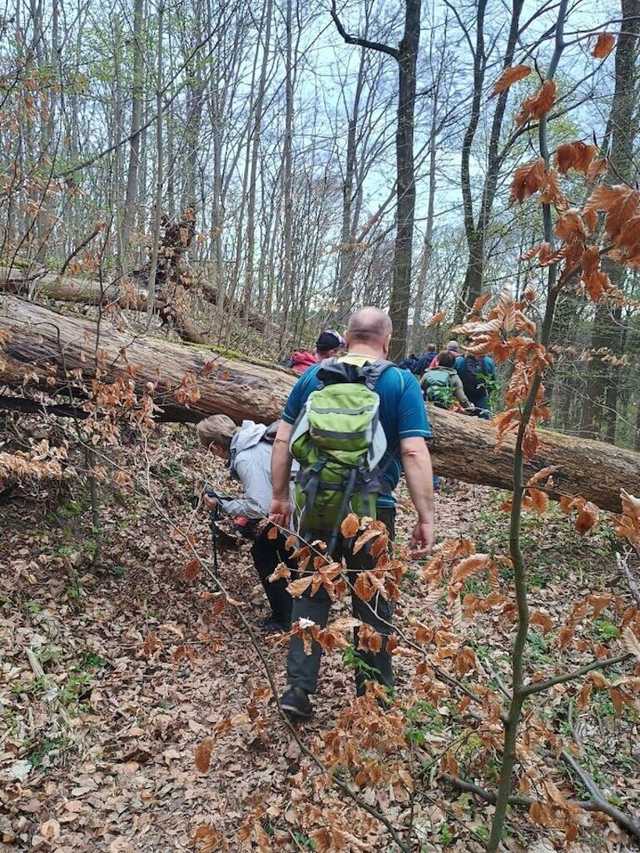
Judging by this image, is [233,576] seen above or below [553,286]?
below

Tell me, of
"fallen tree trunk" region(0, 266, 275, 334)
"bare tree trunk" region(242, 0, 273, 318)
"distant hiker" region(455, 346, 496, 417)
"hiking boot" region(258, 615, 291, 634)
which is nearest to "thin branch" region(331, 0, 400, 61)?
"bare tree trunk" region(242, 0, 273, 318)

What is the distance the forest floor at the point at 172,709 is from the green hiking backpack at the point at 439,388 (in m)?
2.30

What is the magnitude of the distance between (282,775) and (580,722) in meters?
1.67

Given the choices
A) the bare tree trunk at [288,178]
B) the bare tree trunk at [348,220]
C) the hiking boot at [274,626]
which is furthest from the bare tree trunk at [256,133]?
the hiking boot at [274,626]

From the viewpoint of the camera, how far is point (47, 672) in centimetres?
350

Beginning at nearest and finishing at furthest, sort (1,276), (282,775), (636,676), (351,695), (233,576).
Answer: (636,676) < (282,775) < (351,695) < (233,576) < (1,276)

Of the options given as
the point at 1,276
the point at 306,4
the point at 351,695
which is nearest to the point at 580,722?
the point at 351,695

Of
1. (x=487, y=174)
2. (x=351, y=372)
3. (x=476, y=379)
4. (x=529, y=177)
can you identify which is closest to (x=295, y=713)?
(x=351, y=372)

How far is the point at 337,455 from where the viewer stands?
2625 millimetres

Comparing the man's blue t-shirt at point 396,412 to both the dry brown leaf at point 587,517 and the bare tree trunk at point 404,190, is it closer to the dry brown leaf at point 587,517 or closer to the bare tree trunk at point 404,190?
the dry brown leaf at point 587,517

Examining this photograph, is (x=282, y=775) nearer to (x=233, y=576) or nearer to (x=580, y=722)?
(x=580, y=722)

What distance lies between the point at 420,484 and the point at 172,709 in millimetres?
2117

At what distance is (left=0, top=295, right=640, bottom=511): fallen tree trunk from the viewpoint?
472cm

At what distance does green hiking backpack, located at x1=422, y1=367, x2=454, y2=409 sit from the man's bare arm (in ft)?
14.7
